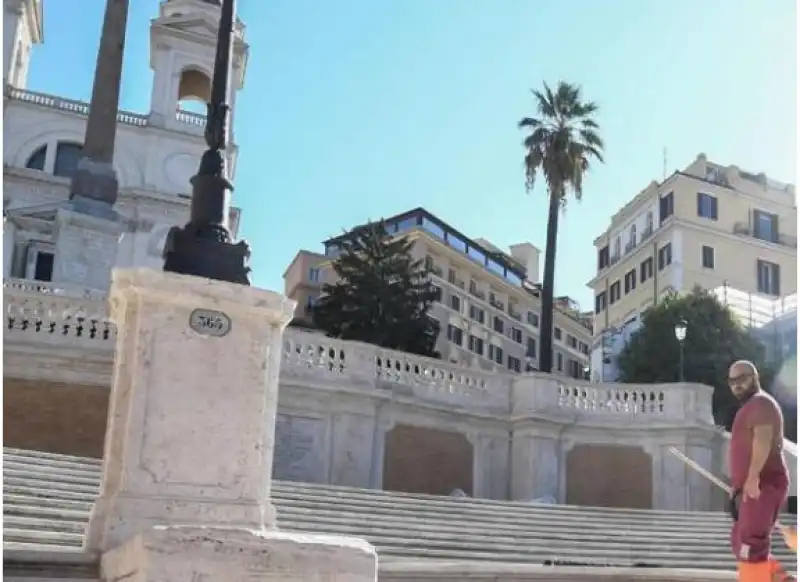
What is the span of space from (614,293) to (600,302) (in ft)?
6.86

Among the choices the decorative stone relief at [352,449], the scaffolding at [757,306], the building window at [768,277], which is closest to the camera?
the decorative stone relief at [352,449]

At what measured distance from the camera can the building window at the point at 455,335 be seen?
237 ft

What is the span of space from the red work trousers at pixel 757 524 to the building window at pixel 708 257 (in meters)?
51.2

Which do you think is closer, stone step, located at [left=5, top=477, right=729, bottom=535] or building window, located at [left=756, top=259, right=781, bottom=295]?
stone step, located at [left=5, top=477, right=729, bottom=535]

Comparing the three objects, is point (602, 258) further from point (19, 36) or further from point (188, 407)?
point (188, 407)

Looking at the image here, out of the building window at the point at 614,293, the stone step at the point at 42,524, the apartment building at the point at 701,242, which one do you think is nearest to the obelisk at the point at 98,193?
the stone step at the point at 42,524

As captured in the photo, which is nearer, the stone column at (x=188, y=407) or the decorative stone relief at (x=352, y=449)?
the stone column at (x=188, y=407)

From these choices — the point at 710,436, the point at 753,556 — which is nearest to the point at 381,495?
the point at 753,556

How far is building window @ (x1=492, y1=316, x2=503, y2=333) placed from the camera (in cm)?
7869

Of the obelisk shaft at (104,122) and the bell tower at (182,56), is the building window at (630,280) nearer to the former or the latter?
the bell tower at (182,56)

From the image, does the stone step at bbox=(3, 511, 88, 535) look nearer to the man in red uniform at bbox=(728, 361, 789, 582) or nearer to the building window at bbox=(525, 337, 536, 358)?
the man in red uniform at bbox=(728, 361, 789, 582)

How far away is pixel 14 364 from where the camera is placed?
1870 cm

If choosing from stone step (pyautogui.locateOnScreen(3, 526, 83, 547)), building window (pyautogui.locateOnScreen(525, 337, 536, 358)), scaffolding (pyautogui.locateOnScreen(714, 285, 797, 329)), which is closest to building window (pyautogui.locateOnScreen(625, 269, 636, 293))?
scaffolding (pyautogui.locateOnScreen(714, 285, 797, 329))

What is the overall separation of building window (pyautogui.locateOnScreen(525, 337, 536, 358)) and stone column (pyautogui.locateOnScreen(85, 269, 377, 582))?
76729 millimetres
